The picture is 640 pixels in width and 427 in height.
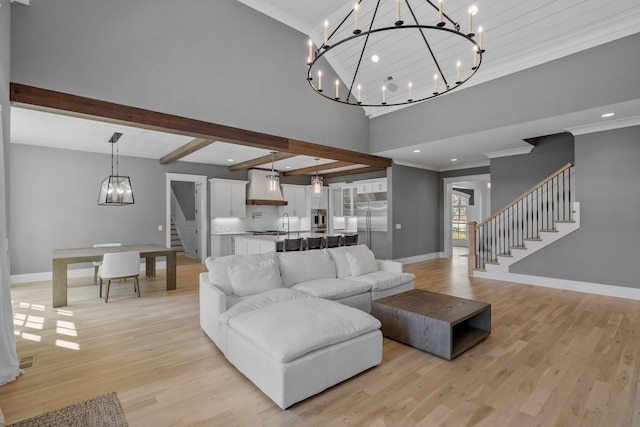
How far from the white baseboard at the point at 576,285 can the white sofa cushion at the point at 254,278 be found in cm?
498

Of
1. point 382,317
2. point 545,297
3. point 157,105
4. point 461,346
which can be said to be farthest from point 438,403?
point 157,105

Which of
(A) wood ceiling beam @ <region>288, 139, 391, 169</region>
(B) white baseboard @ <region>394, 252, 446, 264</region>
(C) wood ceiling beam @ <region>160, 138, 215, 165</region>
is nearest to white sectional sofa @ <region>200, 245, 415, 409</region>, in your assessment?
(A) wood ceiling beam @ <region>288, 139, 391, 169</region>

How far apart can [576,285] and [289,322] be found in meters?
5.56

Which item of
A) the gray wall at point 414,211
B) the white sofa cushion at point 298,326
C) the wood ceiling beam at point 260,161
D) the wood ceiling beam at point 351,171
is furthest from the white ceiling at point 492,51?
the white sofa cushion at point 298,326

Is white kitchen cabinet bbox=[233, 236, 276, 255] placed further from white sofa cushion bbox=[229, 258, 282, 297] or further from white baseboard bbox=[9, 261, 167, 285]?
white baseboard bbox=[9, 261, 167, 285]

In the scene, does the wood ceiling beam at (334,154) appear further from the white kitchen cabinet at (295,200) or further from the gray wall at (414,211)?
the white kitchen cabinet at (295,200)

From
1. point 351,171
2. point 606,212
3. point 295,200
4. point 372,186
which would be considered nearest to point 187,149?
point 295,200

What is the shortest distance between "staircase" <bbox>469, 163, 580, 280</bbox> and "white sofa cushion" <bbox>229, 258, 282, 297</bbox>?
4870 millimetres

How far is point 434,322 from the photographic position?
2.77 metres

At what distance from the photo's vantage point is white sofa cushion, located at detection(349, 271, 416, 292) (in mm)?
3881

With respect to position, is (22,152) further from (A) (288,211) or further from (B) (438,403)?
(B) (438,403)

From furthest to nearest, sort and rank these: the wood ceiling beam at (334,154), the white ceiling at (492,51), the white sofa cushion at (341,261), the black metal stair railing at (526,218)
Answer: the black metal stair railing at (526,218) < the wood ceiling beam at (334,154) < the white sofa cushion at (341,261) < the white ceiling at (492,51)

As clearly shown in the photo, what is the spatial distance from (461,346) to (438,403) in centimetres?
90

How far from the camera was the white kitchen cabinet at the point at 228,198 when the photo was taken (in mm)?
8203
